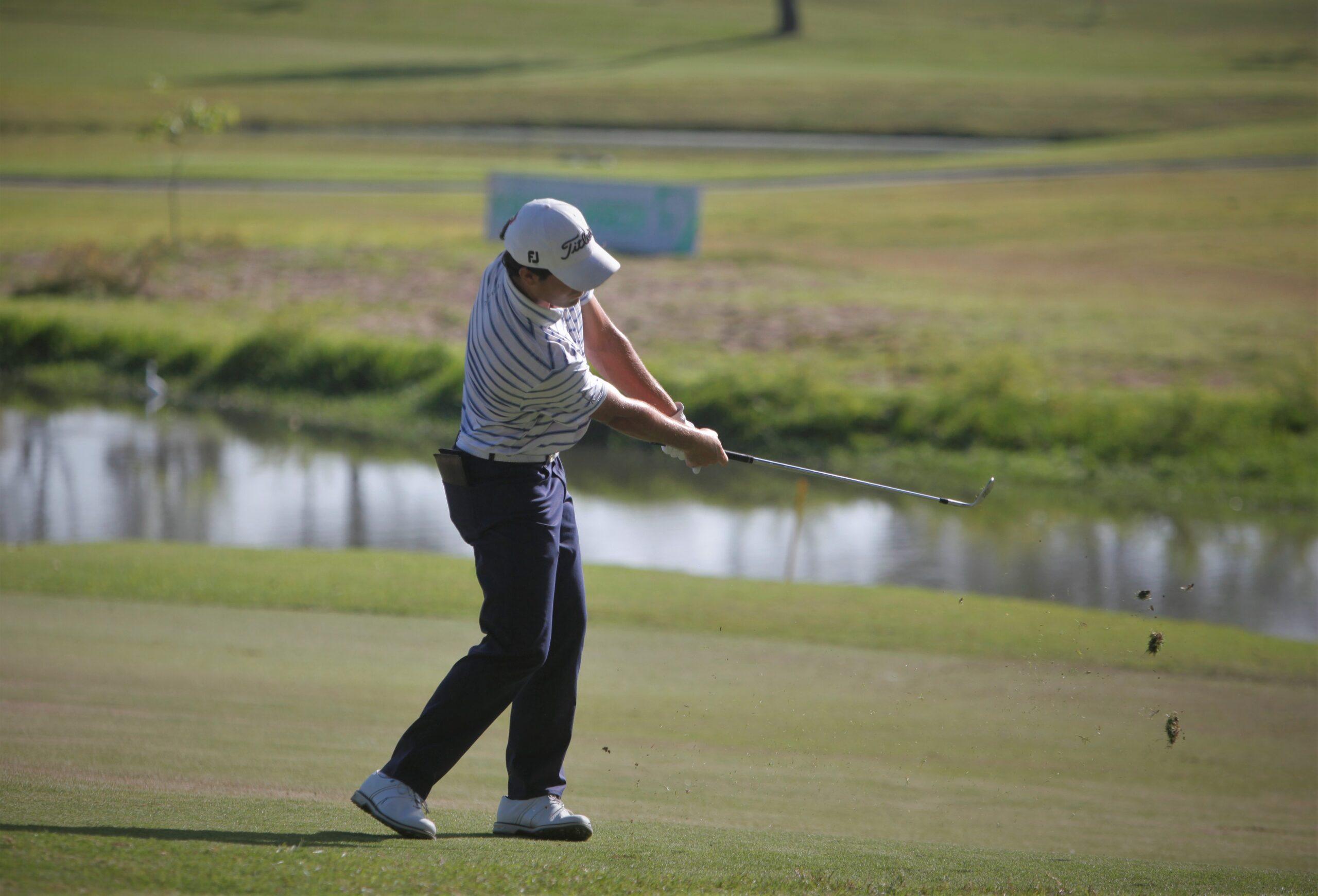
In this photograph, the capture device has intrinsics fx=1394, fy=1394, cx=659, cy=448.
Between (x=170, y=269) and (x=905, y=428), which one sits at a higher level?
(x=170, y=269)

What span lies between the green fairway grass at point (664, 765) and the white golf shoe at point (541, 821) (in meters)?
0.08

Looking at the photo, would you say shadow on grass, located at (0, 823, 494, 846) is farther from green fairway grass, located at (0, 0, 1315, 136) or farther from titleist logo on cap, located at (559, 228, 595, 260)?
green fairway grass, located at (0, 0, 1315, 136)

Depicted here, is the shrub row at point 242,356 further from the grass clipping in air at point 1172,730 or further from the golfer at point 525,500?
the golfer at point 525,500

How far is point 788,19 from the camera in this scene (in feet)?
297

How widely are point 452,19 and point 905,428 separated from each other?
78.4m

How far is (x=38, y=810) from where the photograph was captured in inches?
157

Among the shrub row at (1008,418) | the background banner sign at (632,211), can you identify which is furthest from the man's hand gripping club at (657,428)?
the background banner sign at (632,211)

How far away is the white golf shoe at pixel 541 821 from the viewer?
14.3 ft

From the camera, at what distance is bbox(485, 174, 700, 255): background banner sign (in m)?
29.3

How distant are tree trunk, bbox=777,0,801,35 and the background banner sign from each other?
63.8 metres

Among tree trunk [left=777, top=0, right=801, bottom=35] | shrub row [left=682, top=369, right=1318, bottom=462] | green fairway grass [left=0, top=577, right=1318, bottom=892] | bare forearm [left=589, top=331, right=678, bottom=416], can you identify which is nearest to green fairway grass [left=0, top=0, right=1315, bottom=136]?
tree trunk [left=777, top=0, right=801, bottom=35]

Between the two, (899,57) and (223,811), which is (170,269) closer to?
(223,811)

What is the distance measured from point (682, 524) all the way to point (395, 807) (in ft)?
39.6

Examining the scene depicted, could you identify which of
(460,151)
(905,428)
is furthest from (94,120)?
(905,428)
